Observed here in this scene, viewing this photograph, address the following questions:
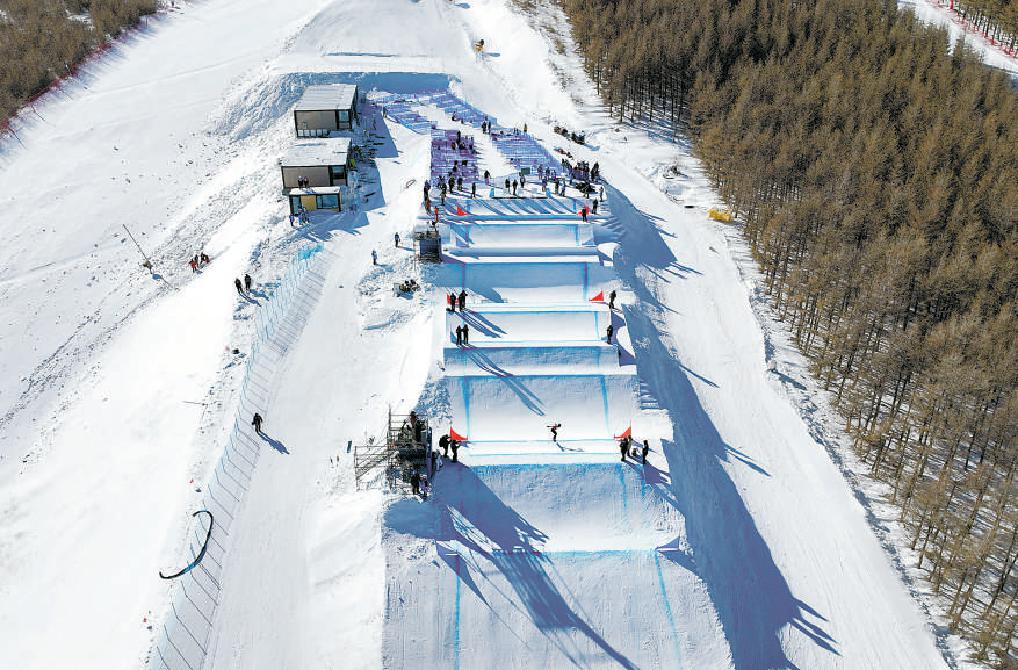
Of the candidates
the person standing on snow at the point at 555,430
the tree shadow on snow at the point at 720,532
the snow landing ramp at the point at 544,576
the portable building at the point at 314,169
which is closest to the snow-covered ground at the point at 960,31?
the tree shadow on snow at the point at 720,532

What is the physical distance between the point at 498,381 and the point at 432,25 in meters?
55.7

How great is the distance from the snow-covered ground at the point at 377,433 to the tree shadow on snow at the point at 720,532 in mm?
112

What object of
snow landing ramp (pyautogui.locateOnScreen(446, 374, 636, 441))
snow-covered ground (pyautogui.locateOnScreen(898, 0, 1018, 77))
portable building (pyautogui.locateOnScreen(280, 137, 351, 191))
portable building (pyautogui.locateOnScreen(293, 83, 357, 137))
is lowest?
snow landing ramp (pyautogui.locateOnScreen(446, 374, 636, 441))

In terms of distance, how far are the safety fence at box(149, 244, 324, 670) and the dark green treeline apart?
82.6 feet

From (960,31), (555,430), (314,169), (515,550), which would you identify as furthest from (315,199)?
(960,31)

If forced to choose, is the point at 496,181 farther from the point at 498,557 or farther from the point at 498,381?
the point at 498,557

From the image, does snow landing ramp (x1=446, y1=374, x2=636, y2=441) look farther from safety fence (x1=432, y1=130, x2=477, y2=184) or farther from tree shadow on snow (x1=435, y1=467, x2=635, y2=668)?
safety fence (x1=432, y1=130, x2=477, y2=184)

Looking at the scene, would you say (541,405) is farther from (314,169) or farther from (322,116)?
Result: (322,116)

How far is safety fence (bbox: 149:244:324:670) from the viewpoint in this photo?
23.1 meters

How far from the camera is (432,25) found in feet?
249

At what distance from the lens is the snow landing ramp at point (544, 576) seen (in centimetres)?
2297

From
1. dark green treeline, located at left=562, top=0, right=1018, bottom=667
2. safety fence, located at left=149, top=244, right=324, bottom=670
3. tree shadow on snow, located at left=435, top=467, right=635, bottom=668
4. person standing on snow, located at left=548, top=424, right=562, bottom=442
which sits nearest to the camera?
safety fence, located at left=149, top=244, right=324, bottom=670

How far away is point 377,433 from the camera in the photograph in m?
30.4

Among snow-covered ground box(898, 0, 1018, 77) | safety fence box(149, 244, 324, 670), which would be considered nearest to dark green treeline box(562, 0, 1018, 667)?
snow-covered ground box(898, 0, 1018, 77)
